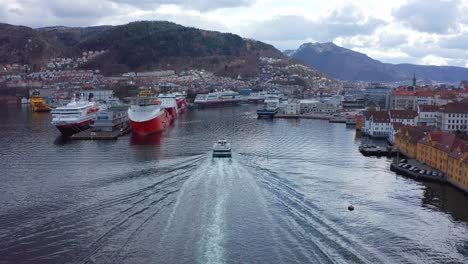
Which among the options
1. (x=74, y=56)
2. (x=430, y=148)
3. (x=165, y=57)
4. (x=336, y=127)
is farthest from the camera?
(x=74, y=56)

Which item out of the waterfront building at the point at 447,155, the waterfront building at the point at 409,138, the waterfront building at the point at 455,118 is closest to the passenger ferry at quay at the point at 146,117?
the waterfront building at the point at 409,138

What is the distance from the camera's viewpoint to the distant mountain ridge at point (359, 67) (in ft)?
412

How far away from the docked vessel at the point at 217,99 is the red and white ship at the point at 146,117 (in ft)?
59.8

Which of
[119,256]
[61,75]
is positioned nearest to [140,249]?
[119,256]

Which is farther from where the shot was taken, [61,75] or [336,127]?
[61,75]

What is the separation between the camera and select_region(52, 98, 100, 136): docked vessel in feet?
70.9

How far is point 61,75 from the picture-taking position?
60.8m

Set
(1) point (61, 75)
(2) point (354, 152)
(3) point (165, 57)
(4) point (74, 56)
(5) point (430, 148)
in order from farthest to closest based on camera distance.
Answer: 1. (4) point (74, 56)
2. (3) point (165, 57)
3. (1) point (61, 75)
4. (2) point (354, 152)
5. (5) point (430, 148)

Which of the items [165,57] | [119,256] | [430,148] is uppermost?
[165,57]

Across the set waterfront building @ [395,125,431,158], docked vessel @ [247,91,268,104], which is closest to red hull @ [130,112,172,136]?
waterfront building @ [395,125,431,158]

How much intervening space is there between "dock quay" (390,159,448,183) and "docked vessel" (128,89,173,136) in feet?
36.8

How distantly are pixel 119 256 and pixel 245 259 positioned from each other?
1882mm

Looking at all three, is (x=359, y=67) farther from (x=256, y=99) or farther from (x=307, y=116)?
(x=307, y=116)

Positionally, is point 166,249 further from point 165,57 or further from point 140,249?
point 165,57
